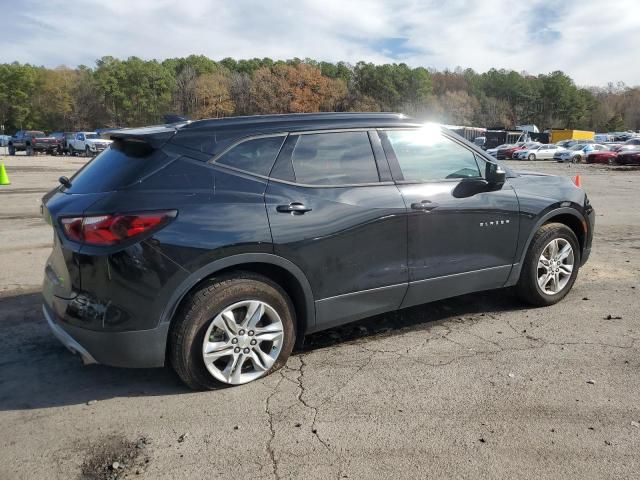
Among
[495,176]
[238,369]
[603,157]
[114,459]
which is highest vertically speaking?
[495,176]

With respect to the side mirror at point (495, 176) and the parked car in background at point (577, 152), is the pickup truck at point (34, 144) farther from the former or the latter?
the side mirror at point (495, 176)

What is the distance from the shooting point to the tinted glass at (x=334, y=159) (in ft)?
12.1

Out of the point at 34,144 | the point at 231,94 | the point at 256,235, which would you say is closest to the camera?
the point at 256,235

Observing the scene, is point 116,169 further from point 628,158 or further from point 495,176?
point 628,158

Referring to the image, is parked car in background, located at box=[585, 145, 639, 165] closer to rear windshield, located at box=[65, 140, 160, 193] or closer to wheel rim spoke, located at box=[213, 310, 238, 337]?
wheel rim spoke, located at box=[213, 310, 238, 337]

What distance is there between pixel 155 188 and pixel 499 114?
142m

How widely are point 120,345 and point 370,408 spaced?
1542mm

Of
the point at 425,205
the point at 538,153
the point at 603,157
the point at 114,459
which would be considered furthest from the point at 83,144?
the point at 114,459

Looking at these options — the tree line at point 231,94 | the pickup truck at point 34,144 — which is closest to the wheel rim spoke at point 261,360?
the pickup truck at point 34,144

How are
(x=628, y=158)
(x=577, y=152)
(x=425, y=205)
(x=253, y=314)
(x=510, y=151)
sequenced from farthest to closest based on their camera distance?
(x=510, y=151), (x=577, y=152), (x=628, y=158), (x=425, y=205), (x=253, y=314)

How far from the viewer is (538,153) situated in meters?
47.2

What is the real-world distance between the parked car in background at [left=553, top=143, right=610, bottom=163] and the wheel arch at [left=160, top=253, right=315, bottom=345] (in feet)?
145

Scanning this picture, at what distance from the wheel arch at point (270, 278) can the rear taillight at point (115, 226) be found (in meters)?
0.39

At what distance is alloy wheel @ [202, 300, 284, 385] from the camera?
3.36 metres
